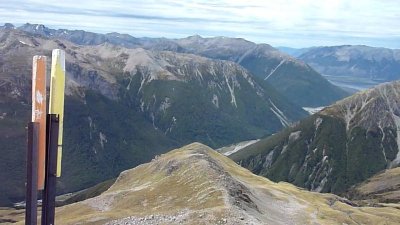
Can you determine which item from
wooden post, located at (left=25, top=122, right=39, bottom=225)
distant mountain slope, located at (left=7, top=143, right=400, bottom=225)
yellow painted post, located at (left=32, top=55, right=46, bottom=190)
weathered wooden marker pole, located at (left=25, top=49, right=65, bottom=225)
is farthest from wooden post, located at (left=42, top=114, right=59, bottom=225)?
distant mountain slope, located at (left=7, top=143, right=400, bottom=225)

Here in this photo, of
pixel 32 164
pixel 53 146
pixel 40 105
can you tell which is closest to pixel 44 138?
pixel 53 146

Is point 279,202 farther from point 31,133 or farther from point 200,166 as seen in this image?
point 31,133

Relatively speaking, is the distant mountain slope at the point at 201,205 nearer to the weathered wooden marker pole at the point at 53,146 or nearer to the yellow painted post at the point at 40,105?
the weathered wooden marker pole at the point at 53,146

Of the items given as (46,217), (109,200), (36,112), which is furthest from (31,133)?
(109,200)

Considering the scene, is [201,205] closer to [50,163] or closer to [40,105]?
[50,163]

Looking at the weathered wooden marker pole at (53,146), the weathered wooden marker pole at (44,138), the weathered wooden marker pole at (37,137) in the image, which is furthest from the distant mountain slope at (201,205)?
the weathered wooden marker pole at (37,137)

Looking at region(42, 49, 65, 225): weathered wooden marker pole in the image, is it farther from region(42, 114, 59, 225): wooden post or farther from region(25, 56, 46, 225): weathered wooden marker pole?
region(25, 56, 46, 225): weathered wooden marker pole
